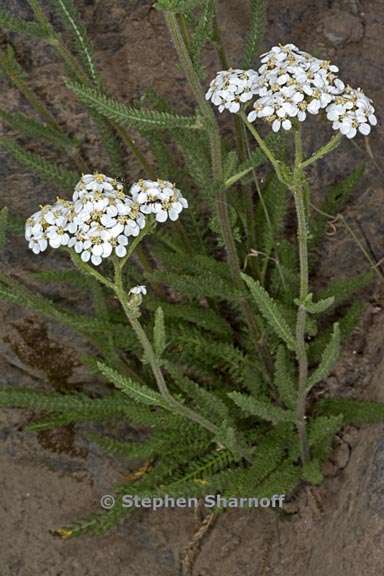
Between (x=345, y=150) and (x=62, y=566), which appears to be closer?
(x=62, y=566)

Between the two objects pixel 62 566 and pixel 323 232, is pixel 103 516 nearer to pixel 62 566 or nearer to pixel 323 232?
pixel 62 566

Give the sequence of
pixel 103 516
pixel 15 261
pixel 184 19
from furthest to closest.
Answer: pixel 15 261
pixel 103 516
pixel 184 19

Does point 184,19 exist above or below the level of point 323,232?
above

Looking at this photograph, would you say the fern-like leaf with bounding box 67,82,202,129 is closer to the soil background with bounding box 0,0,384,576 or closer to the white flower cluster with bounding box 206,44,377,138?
the white flower cluster with bounding box 206,44,377,138

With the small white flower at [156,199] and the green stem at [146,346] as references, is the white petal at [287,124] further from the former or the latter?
the green stem at [146,346]

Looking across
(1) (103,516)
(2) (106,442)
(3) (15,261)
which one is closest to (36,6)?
(3) (15,261)

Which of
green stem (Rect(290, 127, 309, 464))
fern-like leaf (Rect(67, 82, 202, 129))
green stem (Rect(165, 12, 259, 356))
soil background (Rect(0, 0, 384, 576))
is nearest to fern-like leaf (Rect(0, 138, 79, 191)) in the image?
soil background (Rect(0, 0, 384, 576))

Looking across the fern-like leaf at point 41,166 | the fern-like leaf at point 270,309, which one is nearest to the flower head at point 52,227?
the fern-like leaf at point 270,309

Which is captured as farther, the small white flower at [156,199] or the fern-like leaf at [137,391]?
the fern-like leaf at [137,391]
